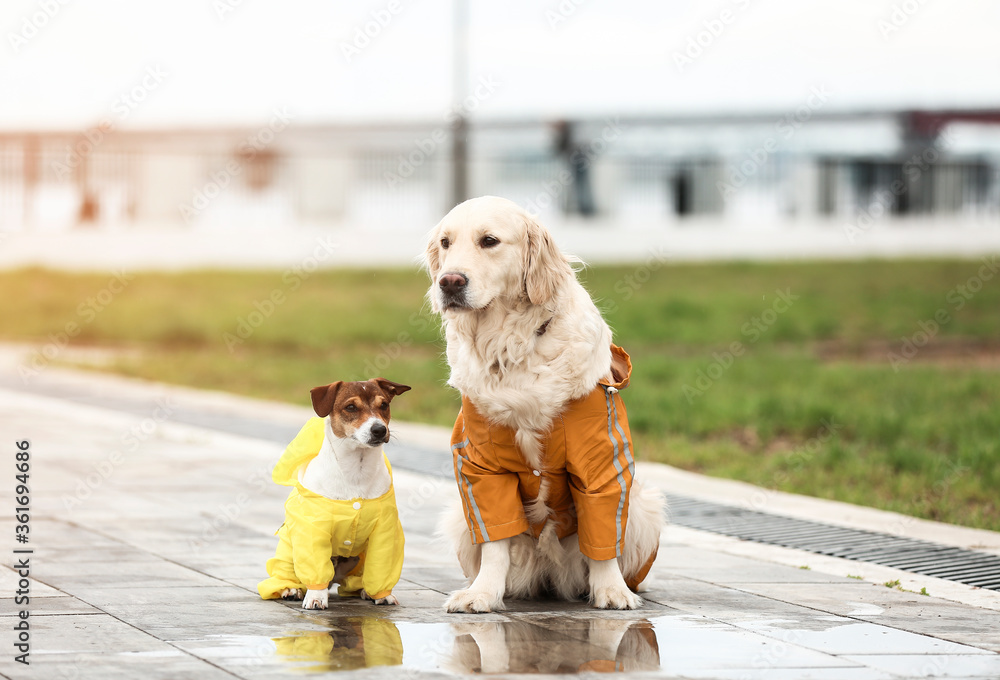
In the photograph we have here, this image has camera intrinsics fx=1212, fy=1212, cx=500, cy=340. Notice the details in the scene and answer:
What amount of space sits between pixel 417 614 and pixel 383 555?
282 mm

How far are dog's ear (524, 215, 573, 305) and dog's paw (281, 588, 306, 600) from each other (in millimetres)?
1601

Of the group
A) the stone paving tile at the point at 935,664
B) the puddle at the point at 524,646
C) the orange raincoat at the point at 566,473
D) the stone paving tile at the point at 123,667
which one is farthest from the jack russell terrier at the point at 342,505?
the stone paving tile at the point at 935,664

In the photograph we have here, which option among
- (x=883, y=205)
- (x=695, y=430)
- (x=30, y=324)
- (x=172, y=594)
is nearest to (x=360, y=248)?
(x=30, y=324)

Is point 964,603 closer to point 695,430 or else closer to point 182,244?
point 695,430

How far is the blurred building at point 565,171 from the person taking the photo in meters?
28.8

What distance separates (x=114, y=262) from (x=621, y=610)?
2377 centimetres

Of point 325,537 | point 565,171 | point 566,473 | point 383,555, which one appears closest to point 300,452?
point 325,537

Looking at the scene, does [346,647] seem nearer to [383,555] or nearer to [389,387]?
[383,555]

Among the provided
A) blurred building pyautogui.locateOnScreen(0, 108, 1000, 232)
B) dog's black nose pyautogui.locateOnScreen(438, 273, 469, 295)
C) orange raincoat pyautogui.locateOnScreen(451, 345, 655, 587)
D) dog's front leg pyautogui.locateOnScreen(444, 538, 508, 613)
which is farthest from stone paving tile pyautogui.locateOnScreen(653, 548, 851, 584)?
blurred building pyautogui.locateOnScreen(0, 108, 1000, 232)

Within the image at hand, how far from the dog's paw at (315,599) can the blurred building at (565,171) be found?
23.7m

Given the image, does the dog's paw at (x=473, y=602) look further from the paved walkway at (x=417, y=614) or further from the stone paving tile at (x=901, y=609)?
the stone paving tile at (x=901, y=609)

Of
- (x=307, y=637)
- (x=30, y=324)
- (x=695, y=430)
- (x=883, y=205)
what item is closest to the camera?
(x=307, y=637)

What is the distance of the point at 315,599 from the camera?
501 cm

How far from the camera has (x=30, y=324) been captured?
21.9 metres
